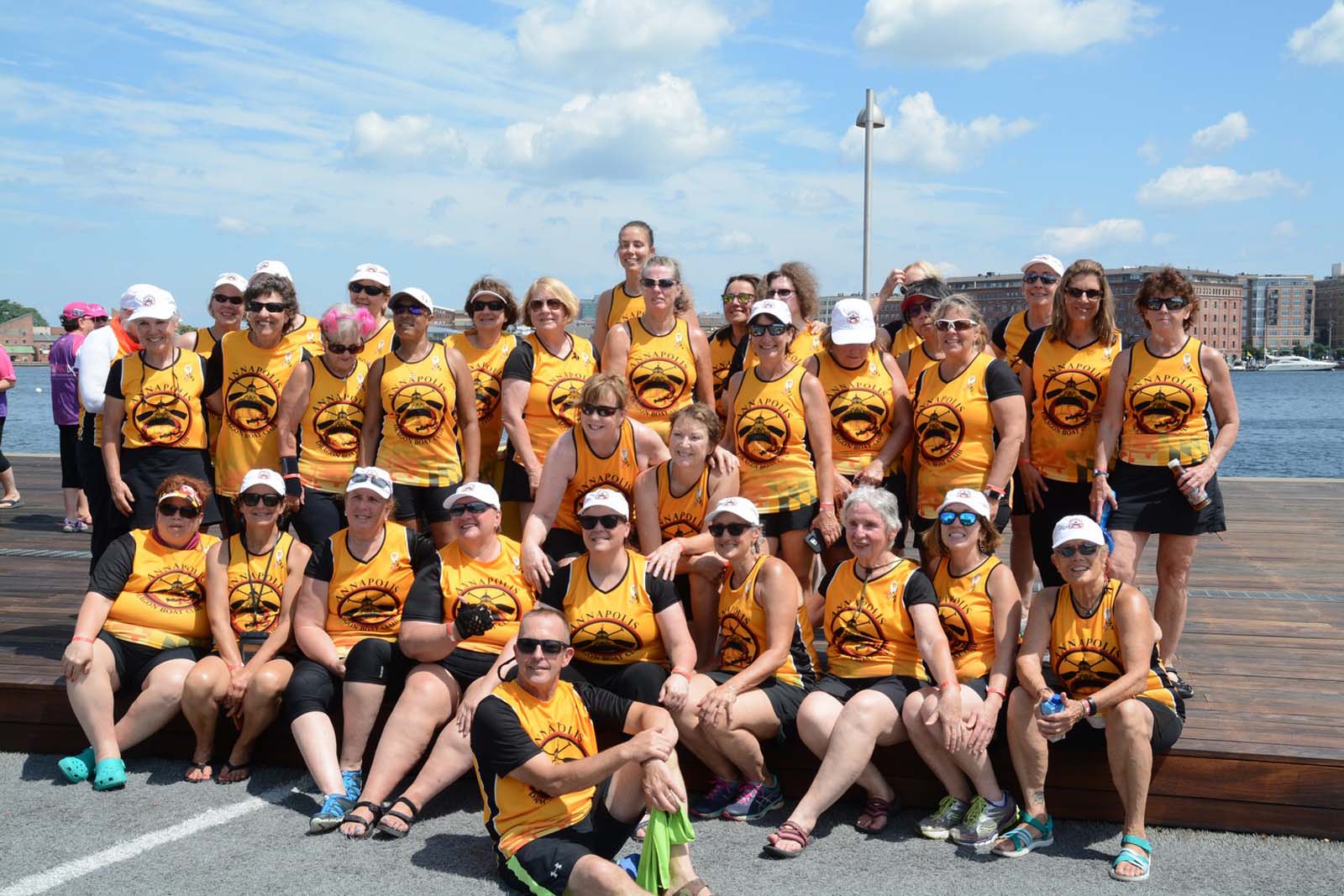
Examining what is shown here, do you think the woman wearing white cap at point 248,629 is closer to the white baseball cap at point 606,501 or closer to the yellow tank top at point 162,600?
the yellow tank top at point 162,600

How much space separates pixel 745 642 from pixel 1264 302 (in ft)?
517

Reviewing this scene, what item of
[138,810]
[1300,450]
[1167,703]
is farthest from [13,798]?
[1300,450]

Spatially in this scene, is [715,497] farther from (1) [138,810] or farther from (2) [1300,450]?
(2) [1300,450]

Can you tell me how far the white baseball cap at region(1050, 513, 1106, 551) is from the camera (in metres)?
4.09

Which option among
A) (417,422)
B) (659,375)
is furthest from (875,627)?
(417,422)

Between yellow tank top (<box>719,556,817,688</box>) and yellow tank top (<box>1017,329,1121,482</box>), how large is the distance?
1.53 m

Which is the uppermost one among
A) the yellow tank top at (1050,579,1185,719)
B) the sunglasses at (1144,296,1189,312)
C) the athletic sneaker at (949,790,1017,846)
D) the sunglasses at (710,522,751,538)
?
the sunglasses at (1144,296,1189,312)

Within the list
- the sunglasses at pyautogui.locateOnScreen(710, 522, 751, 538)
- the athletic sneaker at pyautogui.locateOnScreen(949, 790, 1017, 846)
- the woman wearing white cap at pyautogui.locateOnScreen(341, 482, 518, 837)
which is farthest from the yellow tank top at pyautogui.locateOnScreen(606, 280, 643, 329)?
the athletic sneaker at pyautogui.locateOnScreen(949, 790, 1017, 846)

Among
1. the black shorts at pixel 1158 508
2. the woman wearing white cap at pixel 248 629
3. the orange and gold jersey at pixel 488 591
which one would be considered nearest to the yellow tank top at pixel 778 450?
the orange and gold jersey at pixel 488 591

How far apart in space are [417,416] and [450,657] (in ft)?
4.21

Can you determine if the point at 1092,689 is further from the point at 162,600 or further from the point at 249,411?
the point at 249,411

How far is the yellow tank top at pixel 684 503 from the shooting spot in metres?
4.85

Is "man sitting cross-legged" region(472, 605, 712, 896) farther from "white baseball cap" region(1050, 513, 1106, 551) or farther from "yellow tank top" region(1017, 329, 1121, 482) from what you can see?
"yellow tank top" region(1017, 329, 1121, 482)

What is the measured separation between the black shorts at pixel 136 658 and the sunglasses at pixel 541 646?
1.92 m
